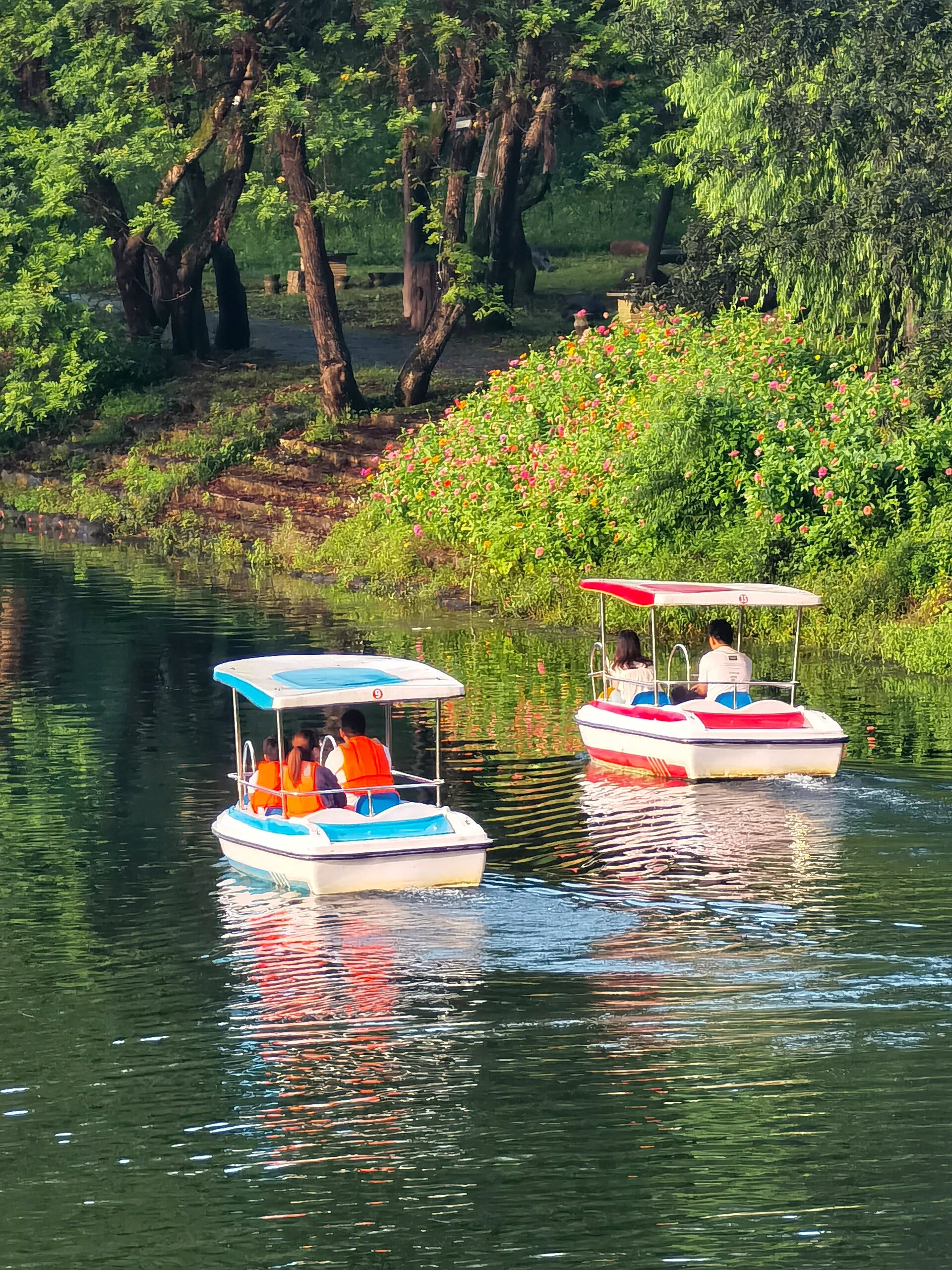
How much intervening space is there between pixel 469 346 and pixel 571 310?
484 cm

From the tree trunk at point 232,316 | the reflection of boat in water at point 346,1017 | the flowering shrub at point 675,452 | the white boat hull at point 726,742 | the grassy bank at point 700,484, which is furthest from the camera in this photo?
the tree trunk at point 232,316

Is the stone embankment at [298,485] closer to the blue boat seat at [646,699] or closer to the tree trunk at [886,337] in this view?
the tree trunk at [886,337]

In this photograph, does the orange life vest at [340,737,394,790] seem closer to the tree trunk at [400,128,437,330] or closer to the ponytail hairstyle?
the ponytail hairstyle

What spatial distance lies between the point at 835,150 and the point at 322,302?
1486cm

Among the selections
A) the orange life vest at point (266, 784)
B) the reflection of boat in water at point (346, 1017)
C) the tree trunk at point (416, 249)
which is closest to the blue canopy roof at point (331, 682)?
the orange life vest at point (266, 784)

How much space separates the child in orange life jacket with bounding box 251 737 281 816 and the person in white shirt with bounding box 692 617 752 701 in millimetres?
5665

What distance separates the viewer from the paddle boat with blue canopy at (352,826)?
1531cm

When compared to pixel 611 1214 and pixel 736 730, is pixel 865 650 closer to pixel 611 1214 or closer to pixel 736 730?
pixel 736 730

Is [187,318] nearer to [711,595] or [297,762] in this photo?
[711,595]

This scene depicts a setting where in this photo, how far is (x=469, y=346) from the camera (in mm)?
47844

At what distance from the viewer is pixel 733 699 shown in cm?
2073

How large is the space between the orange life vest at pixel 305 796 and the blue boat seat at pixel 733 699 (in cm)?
576

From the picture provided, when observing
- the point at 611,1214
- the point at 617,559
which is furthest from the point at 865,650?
the point at 611,1214

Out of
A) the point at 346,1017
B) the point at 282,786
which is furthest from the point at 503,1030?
the point at 282,786
